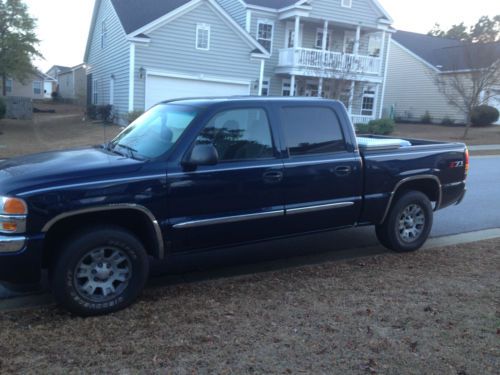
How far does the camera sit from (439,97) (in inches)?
1326

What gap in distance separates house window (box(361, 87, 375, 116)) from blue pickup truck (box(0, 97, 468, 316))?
2576 cm

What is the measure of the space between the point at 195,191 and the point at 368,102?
94.3 ft

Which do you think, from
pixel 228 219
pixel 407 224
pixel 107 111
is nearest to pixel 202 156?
pixel 228 219

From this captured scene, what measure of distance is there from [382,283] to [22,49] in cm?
3498

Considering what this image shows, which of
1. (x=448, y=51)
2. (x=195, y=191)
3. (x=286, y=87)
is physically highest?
(x=448, y=51)

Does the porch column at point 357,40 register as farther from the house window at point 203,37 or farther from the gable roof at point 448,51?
the house window at point 203,37

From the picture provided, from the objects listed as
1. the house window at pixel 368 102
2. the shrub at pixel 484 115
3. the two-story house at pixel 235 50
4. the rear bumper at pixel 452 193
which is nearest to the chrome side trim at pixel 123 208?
the rear bumper at pixel 452 193

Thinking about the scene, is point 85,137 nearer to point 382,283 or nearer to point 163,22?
point 163,22

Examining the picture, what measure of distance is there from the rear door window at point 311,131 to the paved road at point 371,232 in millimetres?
1459

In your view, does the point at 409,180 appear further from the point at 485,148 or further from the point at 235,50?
the point at 235,50

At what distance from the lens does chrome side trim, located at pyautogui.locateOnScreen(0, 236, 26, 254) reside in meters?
3.81

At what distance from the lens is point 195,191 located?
14.9ft

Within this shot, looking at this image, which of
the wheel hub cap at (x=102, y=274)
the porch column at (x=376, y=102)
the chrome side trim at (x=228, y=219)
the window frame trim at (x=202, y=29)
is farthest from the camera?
the porch column at (x=376, y=102)

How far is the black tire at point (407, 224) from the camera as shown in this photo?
6.02 meters
